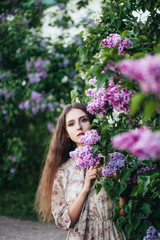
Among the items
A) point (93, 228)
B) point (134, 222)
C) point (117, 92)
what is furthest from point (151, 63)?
point (93, 228)

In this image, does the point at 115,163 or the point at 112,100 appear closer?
the point at 112,100

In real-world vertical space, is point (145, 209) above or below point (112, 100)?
below

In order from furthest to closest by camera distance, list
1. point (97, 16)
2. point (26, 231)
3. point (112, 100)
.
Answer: point (26, 231)
point (97, 16)
point (112, 100)

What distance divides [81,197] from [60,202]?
0.88ft

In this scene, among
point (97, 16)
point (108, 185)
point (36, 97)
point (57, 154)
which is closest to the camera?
point (108, 185)

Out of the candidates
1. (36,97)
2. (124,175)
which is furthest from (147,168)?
(36,97)

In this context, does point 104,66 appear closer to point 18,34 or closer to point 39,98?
point 39,98

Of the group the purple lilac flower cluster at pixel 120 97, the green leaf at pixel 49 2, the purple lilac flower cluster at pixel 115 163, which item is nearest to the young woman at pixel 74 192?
the purple lilac flower cluster at pixel 115 163

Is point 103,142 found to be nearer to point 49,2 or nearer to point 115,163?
point 115,163

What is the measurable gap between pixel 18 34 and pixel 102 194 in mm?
3383

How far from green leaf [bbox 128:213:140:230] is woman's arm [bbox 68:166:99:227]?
0.34 m

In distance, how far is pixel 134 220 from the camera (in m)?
1.39

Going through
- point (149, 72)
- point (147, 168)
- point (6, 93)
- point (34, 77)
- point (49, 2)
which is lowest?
point (6, 93)

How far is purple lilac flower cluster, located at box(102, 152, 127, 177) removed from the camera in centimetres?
131
